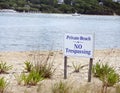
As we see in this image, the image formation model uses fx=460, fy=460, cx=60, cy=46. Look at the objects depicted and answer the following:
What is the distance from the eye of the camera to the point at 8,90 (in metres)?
8.39

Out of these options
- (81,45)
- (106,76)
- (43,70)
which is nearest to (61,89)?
(81,45)

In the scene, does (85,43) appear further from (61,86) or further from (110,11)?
(110,11)

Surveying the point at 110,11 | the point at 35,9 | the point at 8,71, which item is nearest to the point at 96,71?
the point at 8,71

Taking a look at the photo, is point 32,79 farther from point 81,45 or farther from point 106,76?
point 106,76

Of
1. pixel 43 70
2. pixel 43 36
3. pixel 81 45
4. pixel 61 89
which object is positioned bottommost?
pixel 43 36

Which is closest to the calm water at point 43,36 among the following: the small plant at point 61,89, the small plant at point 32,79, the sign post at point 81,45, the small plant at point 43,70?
the small plant at point 43,70

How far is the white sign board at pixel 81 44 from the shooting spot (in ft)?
29.3

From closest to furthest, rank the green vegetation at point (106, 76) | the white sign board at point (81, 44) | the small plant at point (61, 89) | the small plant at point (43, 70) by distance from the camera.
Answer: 1. the small plant at point (61, 89)
2. the green vegetation at point (106, 76)
3. the white sign board at point (81, 44)
4. the small plant at point (43, 70)

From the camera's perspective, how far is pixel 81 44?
8969 mm

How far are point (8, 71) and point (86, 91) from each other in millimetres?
3439

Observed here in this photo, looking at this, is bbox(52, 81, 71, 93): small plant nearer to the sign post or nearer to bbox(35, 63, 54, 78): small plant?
the sign post

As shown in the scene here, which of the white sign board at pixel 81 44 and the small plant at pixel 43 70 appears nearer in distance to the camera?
the white sign board at pixel 81 44

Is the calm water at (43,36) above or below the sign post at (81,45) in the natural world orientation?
below

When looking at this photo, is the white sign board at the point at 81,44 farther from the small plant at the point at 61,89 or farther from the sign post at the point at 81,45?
the small plant at the point at 61,89
